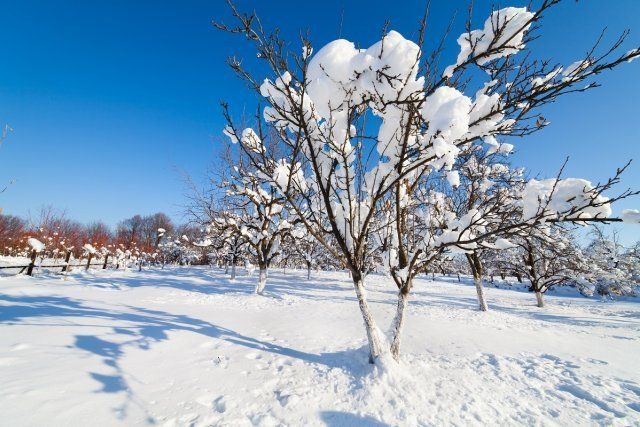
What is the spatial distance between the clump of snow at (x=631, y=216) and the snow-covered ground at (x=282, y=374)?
2.33m

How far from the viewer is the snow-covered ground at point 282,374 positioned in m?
2.84

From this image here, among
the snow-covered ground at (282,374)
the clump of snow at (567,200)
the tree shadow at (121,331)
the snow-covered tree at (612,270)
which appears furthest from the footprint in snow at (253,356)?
the snow-covered tree at (612,270)

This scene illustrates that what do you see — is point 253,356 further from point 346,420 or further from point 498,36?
point 498,36

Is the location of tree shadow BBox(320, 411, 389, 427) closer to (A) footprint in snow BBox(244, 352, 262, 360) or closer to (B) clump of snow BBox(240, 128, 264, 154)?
(A) footprint in snow BBox(244, 352, 262, 360)

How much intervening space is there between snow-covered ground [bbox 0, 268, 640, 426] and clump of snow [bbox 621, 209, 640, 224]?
2.33 m

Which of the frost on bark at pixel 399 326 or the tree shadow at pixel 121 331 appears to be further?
the frost on bark at pixel 399 326

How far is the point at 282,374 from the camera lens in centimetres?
383

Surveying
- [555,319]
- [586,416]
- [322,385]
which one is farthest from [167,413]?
[555,319]

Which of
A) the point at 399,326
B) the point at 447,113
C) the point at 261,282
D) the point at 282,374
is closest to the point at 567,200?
the point at 447,113

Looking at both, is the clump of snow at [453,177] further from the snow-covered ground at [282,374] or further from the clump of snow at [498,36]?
the snow-covered ground at [282,374]

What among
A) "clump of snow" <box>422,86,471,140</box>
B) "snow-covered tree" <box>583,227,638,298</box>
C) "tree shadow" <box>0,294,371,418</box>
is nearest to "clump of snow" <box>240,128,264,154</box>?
"clump of snow" <box>422,86,471,140</box>

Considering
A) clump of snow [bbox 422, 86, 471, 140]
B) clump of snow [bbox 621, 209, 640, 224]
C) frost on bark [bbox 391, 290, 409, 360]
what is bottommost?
frost on bark [bbox 391, 290, 409, 360]

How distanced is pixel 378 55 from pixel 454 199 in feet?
32.9

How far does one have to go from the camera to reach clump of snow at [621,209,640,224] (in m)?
2.38
